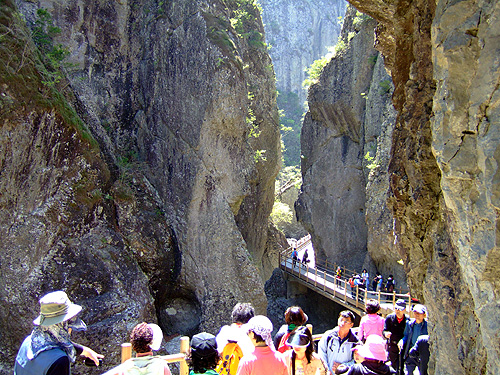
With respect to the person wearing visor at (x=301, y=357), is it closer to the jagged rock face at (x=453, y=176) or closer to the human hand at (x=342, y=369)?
the human hand at (x=342, y=369)

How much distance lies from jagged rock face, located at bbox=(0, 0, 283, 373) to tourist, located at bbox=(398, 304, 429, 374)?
5.97 metres

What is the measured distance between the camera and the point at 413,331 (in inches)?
192

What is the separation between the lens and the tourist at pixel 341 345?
4.11m

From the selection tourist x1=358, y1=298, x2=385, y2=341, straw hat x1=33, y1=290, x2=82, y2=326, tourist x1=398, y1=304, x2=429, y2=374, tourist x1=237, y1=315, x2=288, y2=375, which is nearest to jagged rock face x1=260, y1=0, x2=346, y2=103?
tourist x1=358, y1=298, x2=385, y2=341

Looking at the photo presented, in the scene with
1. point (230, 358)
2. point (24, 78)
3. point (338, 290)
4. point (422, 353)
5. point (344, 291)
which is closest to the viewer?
point (230, 358)

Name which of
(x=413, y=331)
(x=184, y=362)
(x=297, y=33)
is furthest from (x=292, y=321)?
(x=297, y=33)

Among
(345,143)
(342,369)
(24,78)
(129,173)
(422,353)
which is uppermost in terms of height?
(24,78)

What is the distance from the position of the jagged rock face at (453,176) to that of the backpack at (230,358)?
206 centimetres

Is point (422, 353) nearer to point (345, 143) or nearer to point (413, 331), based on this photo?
point (413, 331)

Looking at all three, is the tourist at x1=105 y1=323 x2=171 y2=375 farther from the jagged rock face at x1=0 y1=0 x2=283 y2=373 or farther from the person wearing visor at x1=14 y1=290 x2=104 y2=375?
the jagged rock face at x1=0 y1=0 x2=283 y2=373

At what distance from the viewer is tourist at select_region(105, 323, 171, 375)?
9.45 ft

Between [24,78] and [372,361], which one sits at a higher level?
[24,78]

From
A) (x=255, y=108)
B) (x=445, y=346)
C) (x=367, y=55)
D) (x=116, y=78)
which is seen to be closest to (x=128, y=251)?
(x=116, y=78)

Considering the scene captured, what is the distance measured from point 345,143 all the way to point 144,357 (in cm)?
2021
